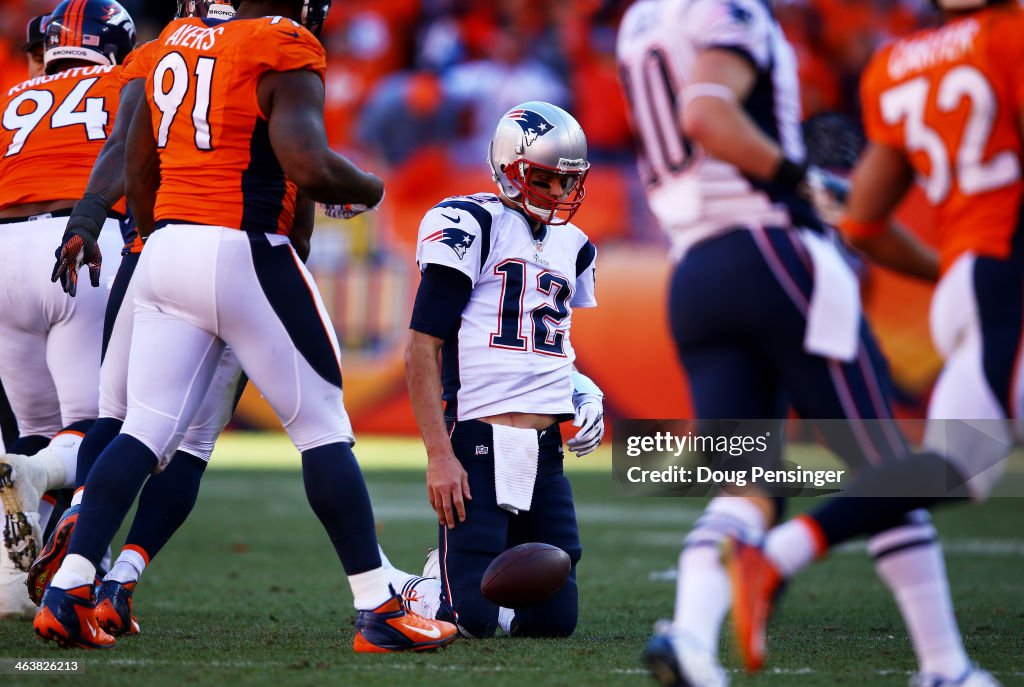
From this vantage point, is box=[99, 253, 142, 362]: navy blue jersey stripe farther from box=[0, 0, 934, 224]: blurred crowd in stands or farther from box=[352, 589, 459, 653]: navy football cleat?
box=[0, 0, 934, 224]: blurred crowd in stands

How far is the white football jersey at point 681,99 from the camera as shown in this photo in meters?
2.88

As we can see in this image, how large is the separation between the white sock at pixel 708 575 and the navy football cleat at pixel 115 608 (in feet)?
6.09

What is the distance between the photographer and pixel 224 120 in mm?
3623

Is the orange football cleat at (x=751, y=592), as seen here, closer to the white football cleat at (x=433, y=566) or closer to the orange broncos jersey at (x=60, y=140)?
the white football cleat at (x=433, y=566)

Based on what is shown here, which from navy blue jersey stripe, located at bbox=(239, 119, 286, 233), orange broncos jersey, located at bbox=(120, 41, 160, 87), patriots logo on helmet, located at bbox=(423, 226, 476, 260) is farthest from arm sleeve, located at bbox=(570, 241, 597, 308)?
orange broncos jersey, located at bbox=(120, 41, 160, 87)

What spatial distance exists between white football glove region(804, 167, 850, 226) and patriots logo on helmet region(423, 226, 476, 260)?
1.32 meters

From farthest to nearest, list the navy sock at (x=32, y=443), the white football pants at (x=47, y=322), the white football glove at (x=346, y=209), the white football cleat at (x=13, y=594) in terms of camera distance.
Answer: the navy sock at (x=32, y=443) → the white football pants at (x=47, y=322) → the white football cleat at (x=13, y=594) → the white football glove at (x=346, y=209)

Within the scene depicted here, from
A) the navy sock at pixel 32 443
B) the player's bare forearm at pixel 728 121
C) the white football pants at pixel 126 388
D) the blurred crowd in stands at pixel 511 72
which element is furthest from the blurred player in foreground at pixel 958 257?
the blurred crowd in stands at pixel 511 72

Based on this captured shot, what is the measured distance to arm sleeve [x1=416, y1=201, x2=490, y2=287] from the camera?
13.0 ft

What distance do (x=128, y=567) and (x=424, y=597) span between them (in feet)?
2.97

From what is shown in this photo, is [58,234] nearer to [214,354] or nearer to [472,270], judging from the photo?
[214,354]

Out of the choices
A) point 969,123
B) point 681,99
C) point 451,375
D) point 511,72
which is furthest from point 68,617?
point 511,72

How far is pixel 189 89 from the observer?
3.66m

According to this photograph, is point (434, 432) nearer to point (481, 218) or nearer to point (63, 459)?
point (481, 218)
